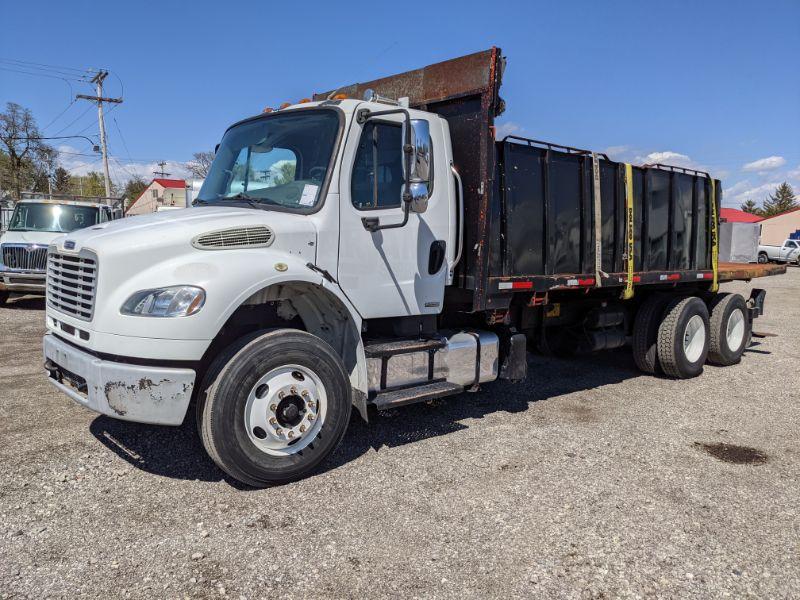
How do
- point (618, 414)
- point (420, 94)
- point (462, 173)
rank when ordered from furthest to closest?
point (618, 414) < point (420, 94) < point (462, 173)

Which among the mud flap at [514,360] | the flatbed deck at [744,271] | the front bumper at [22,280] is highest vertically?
the flatbed deck at [744,271]

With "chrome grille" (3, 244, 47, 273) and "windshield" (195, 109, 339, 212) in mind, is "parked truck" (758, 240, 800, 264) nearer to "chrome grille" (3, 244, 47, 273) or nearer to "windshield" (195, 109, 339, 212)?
"chrome grille" (3, 244, 47, 273)

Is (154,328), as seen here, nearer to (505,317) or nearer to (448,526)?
(448,526)

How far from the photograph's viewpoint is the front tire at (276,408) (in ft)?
12.8

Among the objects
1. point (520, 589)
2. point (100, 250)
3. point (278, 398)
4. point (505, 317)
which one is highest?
point (100, 250)

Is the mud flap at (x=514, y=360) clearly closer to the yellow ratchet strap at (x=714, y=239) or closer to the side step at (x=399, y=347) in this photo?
the side step at (x=399, y=347)

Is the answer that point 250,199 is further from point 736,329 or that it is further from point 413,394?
point 736,329

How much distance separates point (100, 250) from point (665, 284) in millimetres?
6544

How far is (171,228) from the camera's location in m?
3.99

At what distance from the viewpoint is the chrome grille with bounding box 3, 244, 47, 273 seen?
12.2m

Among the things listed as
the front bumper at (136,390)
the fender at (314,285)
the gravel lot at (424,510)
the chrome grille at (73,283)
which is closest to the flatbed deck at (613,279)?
A: the gravel lot at (424,510)

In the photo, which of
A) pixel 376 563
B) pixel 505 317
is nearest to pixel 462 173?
pixel 505 317

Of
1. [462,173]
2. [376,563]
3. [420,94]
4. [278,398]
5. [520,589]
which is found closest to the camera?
[520,589]

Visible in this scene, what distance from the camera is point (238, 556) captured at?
329 centimetres
